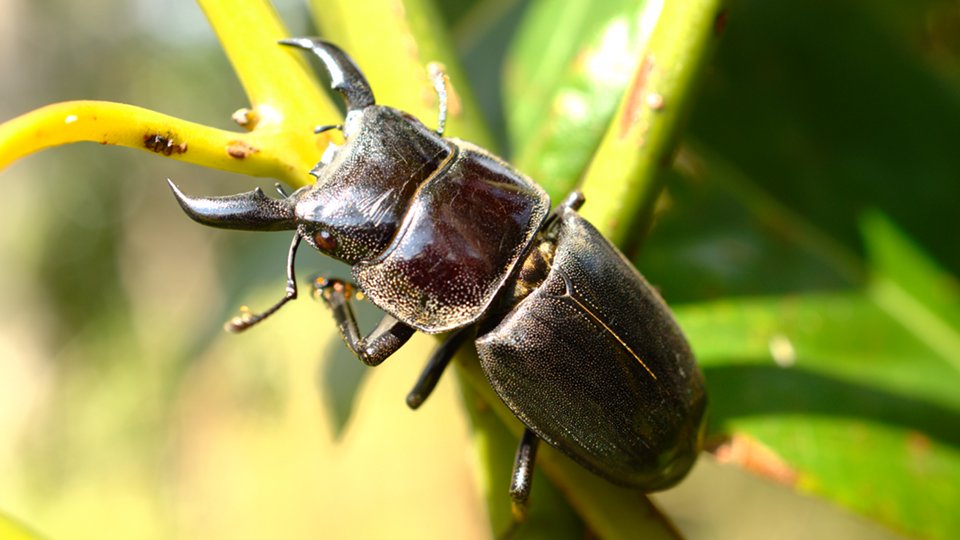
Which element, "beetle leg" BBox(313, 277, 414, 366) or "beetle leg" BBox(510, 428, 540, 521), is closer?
"beetle leg" BBox(510, 428, 540, 521)

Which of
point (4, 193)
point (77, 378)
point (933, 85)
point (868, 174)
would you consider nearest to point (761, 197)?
point (868, 174)

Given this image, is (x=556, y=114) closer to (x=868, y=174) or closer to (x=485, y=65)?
(x=485, y=65)

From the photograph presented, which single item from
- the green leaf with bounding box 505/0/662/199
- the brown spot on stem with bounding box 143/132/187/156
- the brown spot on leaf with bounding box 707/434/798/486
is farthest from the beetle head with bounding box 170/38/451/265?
the brown spot on leaf with bounding box 707/434/798/486

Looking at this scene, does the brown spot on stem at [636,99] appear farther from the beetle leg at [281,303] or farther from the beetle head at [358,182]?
the beetle leg at [281,303]

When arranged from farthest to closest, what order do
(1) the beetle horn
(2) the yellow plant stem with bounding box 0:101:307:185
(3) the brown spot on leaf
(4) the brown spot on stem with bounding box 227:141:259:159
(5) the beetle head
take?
(3) the brown spot on leaf < (5) the beetle head < (1) the beetle horn < (4) the brown spot on stem with bounding box 227:141:259:159 < (2) the yellow plant stem with bounding box 0:101:307:185

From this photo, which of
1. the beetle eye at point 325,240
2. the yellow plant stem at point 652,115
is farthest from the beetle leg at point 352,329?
the yellow plant stem at point 652,115

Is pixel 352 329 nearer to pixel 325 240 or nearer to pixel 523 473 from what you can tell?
pixel 325 240

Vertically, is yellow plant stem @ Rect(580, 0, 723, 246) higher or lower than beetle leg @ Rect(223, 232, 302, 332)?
higher

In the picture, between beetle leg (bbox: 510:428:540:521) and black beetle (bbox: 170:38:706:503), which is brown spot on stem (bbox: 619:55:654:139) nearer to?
black beetle (bbox: 170:38:706:503)
